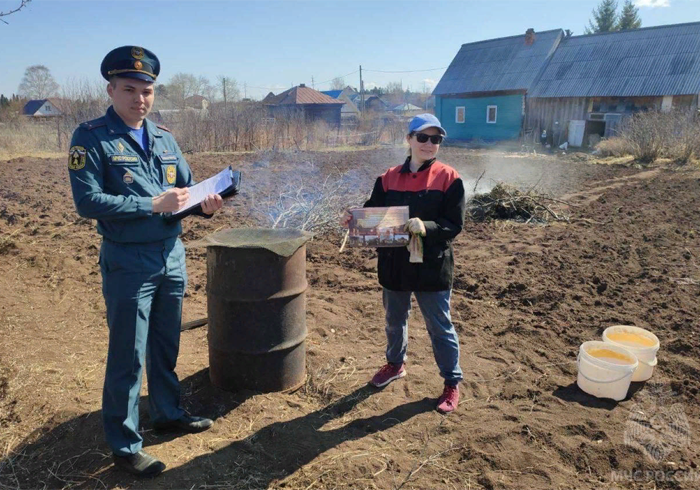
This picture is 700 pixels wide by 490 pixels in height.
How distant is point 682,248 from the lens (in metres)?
7.02

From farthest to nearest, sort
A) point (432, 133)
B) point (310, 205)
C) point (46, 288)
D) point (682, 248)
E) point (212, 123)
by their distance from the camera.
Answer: point (212, 123), point (310, 205), point (682, 248), point (46, 288), point (432, 133)

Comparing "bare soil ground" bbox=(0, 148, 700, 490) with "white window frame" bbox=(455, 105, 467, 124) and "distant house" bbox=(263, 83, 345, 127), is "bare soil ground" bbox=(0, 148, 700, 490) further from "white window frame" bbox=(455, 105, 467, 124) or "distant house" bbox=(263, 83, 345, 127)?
"distant house" bbox=(263, 83, 345, 127)

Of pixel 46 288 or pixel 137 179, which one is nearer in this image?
pixel 137 179

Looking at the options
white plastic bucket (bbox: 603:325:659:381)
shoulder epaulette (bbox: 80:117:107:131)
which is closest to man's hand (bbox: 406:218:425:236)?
shoulder epaulette (bbox: 80:117:107:131)

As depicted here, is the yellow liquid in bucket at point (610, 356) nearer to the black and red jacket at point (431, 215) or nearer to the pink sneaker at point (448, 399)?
the pink sneaker at point (448, 399)

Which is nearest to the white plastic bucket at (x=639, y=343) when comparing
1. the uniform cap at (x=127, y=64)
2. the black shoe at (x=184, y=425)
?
the black shoe at (x=184, y=425)

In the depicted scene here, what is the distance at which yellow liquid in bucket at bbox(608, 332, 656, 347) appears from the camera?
379cm

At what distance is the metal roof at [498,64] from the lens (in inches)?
1113

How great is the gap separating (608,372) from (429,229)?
64.8 inches

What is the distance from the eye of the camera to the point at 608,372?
3.33 m

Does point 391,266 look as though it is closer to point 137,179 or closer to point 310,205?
point 137,179

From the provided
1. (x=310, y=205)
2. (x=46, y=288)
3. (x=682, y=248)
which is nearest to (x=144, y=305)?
(x=46, y=288)

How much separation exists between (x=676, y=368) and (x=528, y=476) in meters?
1.96

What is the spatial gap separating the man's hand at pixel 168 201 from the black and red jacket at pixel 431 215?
132 cm
